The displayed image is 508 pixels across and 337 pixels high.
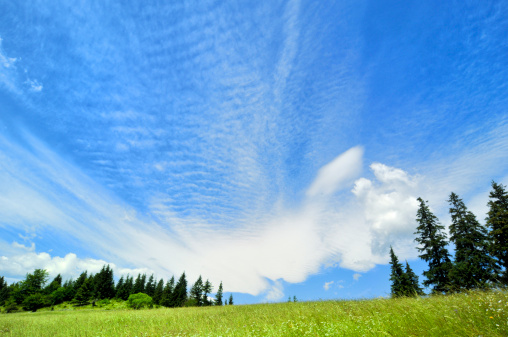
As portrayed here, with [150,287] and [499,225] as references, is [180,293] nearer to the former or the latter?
[150,287]

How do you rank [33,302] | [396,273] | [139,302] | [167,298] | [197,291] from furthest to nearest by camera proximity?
[197,291] → [167,298] → [33,302] → [139,302] → [396,273]

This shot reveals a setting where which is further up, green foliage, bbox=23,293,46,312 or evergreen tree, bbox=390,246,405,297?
evergreen tree, bbox=390,246,405,297

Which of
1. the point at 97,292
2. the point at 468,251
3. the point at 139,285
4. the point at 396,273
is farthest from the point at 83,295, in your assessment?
the point at 468,251

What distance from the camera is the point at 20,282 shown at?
222 feet

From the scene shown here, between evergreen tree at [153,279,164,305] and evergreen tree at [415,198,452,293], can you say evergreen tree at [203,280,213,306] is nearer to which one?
evergreen tree at [153,279,164,305]

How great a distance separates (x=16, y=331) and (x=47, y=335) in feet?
13.0

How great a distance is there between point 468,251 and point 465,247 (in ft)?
3.28

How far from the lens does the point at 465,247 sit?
26.2m

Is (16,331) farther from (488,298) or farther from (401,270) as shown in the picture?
(401,270)

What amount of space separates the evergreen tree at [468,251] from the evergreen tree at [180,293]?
230 ft

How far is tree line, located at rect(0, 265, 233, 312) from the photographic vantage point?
6311cm

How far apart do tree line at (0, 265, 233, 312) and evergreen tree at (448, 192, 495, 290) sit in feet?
194

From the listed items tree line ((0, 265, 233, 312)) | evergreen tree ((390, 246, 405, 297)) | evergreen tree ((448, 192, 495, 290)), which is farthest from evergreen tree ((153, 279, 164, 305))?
evergreen tree ((448, 192, 495, 290))

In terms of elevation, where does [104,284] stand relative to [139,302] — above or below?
above
